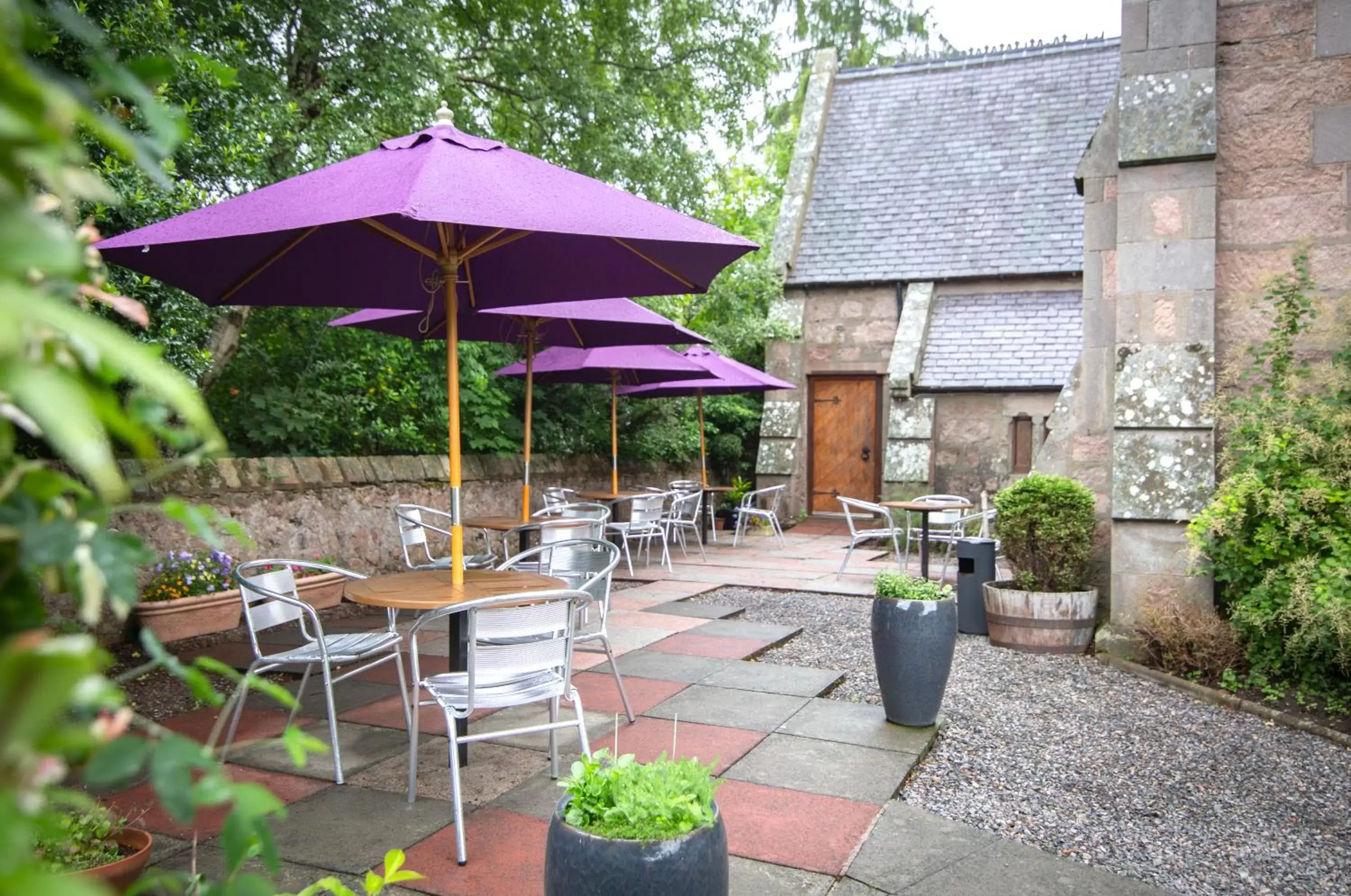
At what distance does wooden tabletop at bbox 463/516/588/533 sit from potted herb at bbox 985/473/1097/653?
2.80 m

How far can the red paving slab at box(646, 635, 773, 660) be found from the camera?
5.98 m

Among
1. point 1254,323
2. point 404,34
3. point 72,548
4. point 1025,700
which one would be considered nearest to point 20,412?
point 72,548

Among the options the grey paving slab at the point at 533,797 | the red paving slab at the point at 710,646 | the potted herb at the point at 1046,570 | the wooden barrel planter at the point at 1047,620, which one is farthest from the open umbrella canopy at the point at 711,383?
the grey paving slab at the point at 533,797

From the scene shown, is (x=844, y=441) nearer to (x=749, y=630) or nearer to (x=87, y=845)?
(x=749, y=630)

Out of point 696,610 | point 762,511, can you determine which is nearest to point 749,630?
point 696,610

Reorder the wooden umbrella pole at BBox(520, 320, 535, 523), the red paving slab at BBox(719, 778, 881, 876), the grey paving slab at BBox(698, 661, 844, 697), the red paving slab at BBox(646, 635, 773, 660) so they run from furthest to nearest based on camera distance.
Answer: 1. the wooden umbrella pole at BBox(520, 320, 535, 523)
2. the red paving slab at BBox(646, 635, 773, 660)
3. the grey paving slab at BBox(698, 661, 844, 697)
4. the red paving slab at BBox(719, 778, 881, 876)

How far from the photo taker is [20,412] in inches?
29.8

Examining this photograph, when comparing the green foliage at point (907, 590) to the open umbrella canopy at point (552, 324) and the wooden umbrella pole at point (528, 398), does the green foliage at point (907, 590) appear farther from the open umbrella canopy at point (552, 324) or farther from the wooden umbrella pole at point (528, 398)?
the wooden umbrella pole at point (528, 398)

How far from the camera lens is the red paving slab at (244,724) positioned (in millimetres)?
4242

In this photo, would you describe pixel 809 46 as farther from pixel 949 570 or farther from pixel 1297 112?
pixel 1297 112

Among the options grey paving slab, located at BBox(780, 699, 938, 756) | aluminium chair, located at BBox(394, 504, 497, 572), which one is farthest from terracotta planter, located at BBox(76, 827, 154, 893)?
Result: aluminium chair, located at BBox(394, 504, 497, 572)

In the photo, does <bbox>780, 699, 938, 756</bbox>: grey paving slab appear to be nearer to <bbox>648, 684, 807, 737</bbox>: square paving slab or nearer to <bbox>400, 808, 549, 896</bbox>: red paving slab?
<bbox>648, 684, 807, 737</bbox>: square paving slab

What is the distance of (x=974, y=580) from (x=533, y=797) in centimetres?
429

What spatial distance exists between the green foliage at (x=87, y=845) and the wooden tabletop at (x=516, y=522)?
376 cm
